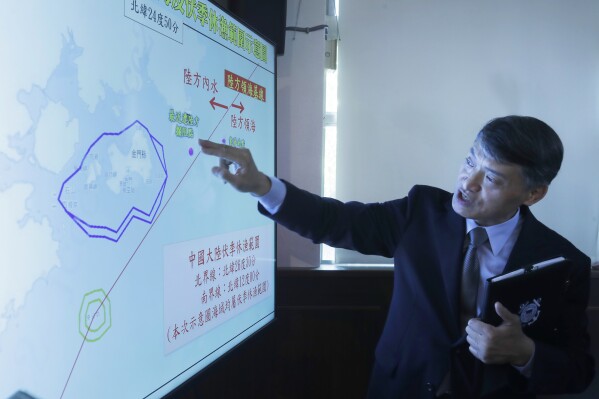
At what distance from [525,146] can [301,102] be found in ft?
3.23

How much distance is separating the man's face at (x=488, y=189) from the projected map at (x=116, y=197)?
2.21ft

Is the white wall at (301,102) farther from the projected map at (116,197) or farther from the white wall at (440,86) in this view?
the projected map at (116,197)

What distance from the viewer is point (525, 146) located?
111 centimetres

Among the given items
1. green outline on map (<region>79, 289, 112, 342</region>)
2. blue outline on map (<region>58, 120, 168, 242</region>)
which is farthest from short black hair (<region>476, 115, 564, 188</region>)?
green outline on map (<region>79, 289, 112, 342</region>)

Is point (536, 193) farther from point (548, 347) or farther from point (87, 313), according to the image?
point (87, 313)

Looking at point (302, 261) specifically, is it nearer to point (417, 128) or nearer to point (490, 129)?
point (417, 128)

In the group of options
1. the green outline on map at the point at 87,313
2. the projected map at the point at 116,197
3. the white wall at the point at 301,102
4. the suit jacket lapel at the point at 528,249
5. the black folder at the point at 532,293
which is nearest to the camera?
the projected map at the point at 116,197

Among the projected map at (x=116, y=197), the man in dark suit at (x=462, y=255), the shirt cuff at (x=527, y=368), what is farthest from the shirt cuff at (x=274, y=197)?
the shirt cuff at (x=527, y=368)

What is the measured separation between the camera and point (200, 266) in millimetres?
1136

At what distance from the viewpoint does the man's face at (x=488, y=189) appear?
44.8 inches

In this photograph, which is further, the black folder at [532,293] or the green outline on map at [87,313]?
the black folder at [532,293]

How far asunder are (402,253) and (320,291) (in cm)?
63

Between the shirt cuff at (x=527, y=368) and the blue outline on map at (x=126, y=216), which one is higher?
the blue outline on map at (x=126, y=216)

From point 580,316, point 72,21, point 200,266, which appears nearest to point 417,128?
point 580,316
